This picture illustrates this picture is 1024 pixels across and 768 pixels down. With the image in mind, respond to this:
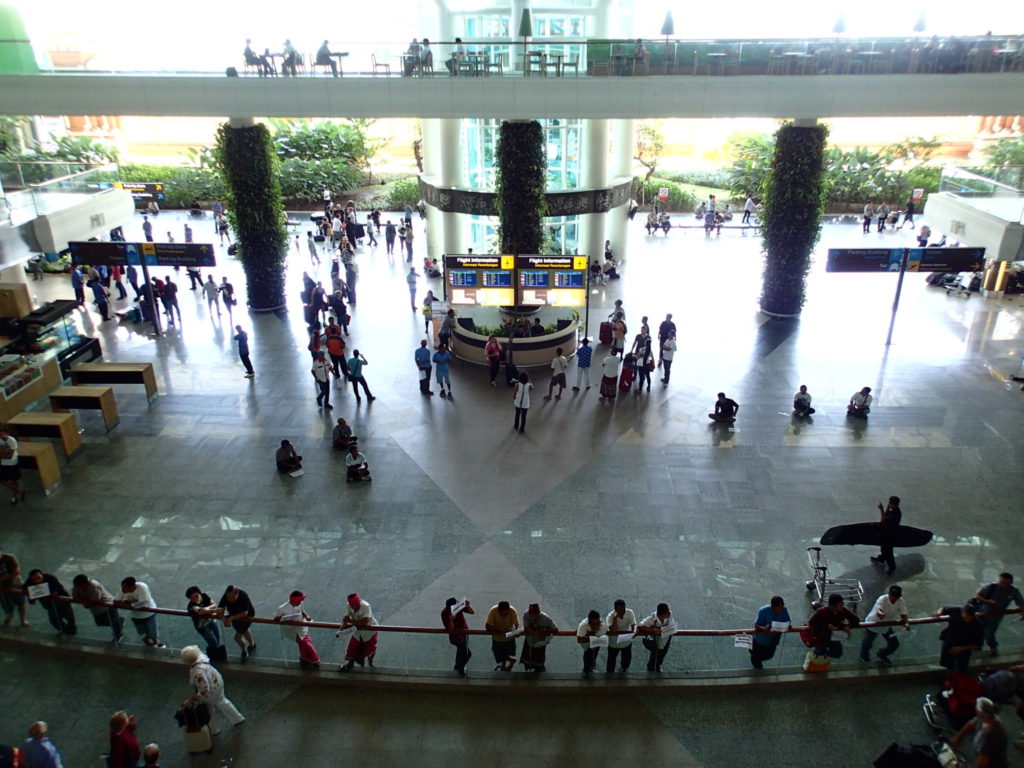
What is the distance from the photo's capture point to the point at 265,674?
337 inches

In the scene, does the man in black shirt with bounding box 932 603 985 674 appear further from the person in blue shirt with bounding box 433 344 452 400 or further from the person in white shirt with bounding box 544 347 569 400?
the person in blue shirt with bounding box 433 344 452 400

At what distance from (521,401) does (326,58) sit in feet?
33.4

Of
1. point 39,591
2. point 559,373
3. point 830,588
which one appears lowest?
point 830,588

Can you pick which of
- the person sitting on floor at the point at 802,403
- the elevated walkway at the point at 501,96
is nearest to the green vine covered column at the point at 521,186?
the elevated walkway at the point at 501,96

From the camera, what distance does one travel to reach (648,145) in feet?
125

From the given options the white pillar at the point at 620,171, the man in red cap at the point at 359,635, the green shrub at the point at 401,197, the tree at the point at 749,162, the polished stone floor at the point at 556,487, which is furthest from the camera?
the tree at the point at 749,162

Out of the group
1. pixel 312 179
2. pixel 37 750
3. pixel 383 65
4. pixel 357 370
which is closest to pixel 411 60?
pixel 383 65

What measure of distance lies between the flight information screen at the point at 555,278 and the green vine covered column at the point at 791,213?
6177mm

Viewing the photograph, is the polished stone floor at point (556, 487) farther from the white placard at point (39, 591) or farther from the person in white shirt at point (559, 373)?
the white placard at point (39, 591)

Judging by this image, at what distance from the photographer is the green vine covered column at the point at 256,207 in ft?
64.0

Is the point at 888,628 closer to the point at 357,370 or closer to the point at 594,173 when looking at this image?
the point at 357,370

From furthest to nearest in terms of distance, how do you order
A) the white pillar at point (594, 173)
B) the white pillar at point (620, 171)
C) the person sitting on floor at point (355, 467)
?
the white pillar at point (620, 171), the white pillar at point (594, 173), the person sitting on floor at point (355, 467)

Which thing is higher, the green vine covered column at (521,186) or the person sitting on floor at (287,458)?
the green vine covered column at (521,186)

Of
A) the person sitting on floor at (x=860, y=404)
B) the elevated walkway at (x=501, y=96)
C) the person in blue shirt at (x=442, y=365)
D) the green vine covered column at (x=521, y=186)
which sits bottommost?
the person sitting on floor at (x=860, y=404)
